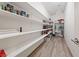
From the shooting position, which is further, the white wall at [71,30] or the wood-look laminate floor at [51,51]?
the wood-look laminate floor at [51,51]

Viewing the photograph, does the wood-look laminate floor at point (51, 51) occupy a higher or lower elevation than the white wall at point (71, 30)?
lower

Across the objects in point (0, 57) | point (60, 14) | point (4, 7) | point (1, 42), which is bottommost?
point (0, 57)

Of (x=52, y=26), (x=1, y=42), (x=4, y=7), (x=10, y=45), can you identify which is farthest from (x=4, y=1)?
(x=52, y=26)

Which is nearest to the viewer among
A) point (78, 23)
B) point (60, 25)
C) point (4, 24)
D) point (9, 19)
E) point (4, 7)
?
point (4, 7)

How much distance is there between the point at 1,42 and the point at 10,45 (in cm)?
40

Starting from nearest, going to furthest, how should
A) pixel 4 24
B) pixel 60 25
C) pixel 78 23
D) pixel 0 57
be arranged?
1. pixel 0 57
2. pixel 4 24
3. pixel 78 23
4. pixel 60 25

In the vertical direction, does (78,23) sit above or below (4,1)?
below

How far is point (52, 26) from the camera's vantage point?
11.9 meters

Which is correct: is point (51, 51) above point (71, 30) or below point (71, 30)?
below

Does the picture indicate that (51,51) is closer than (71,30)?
No

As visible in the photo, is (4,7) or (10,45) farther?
(10,45)

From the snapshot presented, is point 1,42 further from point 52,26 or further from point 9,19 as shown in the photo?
point 52,26

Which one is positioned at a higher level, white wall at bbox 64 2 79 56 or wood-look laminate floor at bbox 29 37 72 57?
white wall at bbox 64 2 79 56

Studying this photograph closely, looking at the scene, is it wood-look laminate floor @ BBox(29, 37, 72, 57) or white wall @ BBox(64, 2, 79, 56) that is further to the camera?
wood-look laminate floor @ BBox(29, 37, 72, 57)
